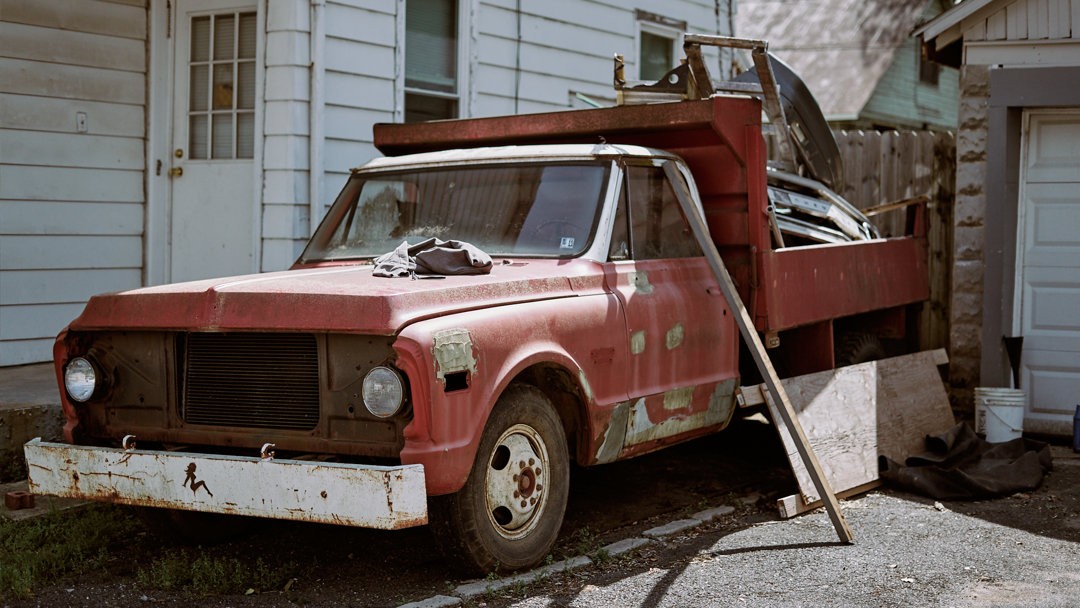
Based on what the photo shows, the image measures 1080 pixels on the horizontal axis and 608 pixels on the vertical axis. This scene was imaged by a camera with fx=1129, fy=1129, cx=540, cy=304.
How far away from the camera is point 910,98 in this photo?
25.1 m

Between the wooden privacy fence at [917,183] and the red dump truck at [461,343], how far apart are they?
4068mm

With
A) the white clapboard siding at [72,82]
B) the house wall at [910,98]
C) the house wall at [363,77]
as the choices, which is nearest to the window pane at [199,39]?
the white clapboard siding at [72,82]

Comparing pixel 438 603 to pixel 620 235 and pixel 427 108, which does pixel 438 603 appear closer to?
pixel 620 235

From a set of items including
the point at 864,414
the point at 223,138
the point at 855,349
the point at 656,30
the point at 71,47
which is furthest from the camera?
the point at 656,30

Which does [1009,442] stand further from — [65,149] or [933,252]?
[65,149]

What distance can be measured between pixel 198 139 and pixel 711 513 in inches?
203

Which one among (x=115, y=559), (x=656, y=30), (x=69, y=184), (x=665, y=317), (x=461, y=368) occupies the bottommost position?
(x=115, y=559)

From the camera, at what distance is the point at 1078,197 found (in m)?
8.32

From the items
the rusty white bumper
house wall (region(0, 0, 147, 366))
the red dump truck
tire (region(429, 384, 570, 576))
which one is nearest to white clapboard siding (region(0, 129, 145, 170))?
house wall (region(0, 0, 147, 366))

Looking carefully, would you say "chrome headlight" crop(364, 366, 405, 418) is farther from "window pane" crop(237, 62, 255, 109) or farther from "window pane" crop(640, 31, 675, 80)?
"window pane" crop(640, 31, 675, 80)

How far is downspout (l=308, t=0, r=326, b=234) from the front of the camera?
848 cm

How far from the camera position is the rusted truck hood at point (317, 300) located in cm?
441

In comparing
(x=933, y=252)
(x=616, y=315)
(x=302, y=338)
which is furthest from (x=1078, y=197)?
(x=302, y=338)

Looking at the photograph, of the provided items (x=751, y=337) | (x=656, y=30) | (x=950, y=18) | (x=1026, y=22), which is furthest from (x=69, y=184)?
(x=1026, y=22)
